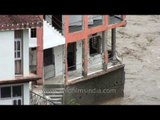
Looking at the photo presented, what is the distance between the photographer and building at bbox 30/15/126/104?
2245cm

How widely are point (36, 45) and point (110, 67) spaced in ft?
19.2

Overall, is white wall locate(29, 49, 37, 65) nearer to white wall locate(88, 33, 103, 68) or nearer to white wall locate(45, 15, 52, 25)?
white wall locate(45, 15, 52, 25)

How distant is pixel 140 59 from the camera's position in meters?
36.6

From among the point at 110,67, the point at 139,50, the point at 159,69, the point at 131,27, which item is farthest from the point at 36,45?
the point at 131,27

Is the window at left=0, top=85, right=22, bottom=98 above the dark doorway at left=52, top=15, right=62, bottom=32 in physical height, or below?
below

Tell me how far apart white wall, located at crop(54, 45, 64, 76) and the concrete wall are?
1.05 meters

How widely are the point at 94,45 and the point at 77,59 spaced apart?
230 cm
